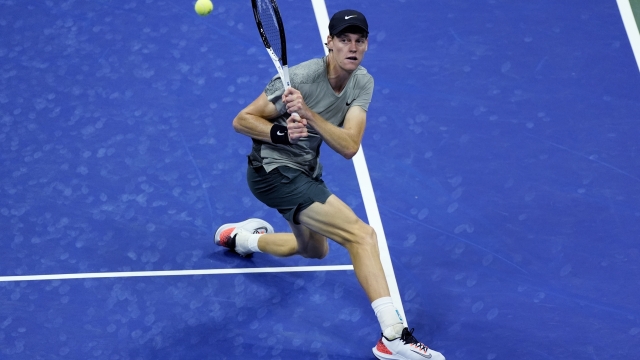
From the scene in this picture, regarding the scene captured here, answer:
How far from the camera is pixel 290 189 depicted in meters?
5.80

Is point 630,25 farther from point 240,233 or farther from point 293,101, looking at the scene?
point 293,101

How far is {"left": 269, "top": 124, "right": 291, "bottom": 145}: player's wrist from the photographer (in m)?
5.55

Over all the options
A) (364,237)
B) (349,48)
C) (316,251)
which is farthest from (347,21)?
(316,251)

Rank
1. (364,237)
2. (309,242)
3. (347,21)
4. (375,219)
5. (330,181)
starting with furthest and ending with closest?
1. (330,181)
2. (375,219)
3. (309,242)
4. (364,237)
5. (347,21)

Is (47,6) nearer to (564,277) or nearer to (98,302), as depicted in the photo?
(98,302)

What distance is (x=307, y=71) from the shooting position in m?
5.68

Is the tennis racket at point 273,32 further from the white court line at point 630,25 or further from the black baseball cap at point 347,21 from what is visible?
the white court line at point 630,25

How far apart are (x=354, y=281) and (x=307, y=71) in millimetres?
1485

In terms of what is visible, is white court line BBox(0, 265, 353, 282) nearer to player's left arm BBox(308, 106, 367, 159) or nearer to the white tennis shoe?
the white tennis shoe

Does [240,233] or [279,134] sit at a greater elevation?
[279,134]

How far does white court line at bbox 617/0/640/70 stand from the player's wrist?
375cm

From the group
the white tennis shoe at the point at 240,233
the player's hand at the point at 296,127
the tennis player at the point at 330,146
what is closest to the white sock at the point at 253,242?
the white tennis shoe at the point at 240,233

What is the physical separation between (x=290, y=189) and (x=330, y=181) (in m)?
Answer: 1.34


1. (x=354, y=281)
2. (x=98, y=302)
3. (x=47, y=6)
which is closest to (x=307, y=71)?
(x=354, y=281)
